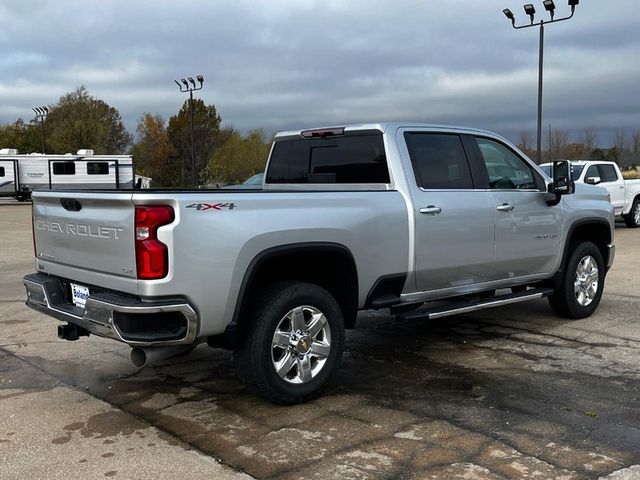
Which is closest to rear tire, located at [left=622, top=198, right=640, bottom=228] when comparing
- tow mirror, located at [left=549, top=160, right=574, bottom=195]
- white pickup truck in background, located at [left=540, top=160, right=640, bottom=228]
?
white pickup truck in background, located at [left=540, top=160, right=640, bottom=228]

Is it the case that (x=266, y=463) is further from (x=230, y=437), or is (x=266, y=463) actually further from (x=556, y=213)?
(x=556, y=213)

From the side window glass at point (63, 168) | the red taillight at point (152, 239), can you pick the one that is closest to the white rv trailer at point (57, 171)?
the side window glass at point (63, 168)

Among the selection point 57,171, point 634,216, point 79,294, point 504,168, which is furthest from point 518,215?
point 57,171

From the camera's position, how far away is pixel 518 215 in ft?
20.4

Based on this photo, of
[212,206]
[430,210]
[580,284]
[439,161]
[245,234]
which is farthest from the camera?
[580,284]

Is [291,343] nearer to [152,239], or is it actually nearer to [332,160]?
[152,239]

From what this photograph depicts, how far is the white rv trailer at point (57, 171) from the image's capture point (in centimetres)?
3644

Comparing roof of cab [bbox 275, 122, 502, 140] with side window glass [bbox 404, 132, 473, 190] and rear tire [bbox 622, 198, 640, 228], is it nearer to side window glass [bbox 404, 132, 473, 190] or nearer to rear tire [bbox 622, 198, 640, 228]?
side window glass [bbox 404, 132, 473, 190]

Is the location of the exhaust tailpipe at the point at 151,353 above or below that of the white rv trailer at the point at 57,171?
below

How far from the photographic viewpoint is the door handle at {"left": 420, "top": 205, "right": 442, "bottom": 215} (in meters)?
5.33

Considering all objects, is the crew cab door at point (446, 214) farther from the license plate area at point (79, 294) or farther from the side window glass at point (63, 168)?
the side window glass at point (63, 168)

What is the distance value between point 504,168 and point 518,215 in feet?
1.56

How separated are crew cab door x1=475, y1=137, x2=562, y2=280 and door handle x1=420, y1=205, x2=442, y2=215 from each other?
31.3 inches

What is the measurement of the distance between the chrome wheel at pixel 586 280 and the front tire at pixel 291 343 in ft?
11.6
